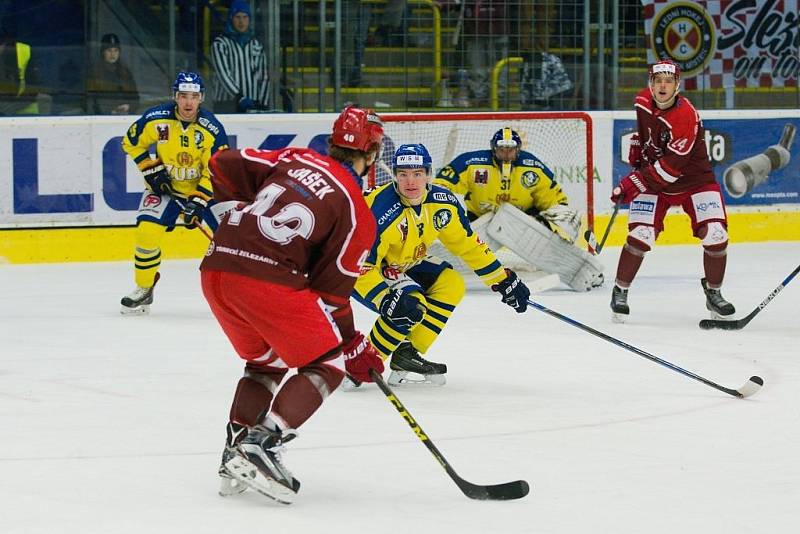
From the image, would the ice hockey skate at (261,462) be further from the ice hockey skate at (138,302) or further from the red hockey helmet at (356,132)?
the ice hockey skate at (138,302)

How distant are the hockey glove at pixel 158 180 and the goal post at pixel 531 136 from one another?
7.52 feet

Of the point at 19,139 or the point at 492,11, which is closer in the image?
the point at 19,139

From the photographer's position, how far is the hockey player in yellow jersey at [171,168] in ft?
22.7

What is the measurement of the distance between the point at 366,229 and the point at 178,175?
3.93 m

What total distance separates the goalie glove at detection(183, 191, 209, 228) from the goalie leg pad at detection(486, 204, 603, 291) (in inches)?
63.4

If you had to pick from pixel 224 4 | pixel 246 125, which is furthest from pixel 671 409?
pixel 224 4

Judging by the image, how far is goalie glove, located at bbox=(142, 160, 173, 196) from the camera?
695 centimetres

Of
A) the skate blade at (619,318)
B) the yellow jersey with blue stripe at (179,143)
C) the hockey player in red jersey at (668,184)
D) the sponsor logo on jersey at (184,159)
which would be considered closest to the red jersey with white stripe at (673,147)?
the hockey player in red jersey at (668,184)

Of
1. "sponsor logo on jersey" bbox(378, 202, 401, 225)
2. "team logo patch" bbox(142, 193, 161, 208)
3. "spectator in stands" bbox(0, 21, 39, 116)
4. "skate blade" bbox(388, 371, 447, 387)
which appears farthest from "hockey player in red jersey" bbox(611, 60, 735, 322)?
"spectator in stands" bbox(0, 21, 39, 116)

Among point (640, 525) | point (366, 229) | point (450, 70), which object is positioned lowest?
point (640, 525)

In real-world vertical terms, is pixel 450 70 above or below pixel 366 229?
above

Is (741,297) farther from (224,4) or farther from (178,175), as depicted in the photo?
(224,4)

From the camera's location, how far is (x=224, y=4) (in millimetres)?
9258

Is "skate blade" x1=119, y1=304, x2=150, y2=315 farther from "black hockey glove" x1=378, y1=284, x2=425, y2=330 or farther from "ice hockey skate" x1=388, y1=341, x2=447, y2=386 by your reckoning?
"black hockey glove" x1=378, y1=284, x2=425, y2=330
